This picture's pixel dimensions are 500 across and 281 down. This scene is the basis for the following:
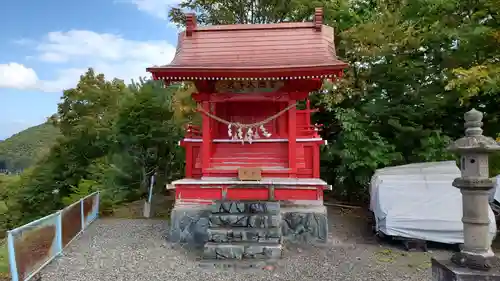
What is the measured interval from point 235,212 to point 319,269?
7.14ft

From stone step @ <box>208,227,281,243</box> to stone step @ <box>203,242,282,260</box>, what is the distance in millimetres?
250

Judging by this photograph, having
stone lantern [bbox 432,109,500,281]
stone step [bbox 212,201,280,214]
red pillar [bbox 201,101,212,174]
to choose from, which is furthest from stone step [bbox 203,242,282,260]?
stone lantern [bbox 432,109,500,281]

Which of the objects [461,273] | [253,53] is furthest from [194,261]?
[253,53]

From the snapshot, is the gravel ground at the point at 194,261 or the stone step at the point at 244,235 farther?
the stone step at the point at 244,235

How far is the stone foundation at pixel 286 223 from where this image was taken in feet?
26.2

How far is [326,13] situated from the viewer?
13.9m

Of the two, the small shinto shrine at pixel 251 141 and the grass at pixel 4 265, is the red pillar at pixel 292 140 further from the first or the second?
the grass at pixel 4 265

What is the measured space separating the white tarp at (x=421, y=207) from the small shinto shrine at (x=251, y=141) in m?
1.31

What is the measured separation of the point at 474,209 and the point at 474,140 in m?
0.84

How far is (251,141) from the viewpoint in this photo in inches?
367

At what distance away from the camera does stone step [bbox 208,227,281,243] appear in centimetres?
713

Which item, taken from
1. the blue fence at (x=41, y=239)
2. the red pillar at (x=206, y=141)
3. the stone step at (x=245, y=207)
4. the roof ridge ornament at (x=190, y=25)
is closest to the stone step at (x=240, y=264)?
the stone step at (x=245, y=207)

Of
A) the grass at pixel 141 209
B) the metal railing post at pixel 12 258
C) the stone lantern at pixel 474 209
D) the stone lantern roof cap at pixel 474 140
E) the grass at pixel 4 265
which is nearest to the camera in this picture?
the stone lantern at pixel 474 209

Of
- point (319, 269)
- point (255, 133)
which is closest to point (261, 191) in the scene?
point (255, 133)
